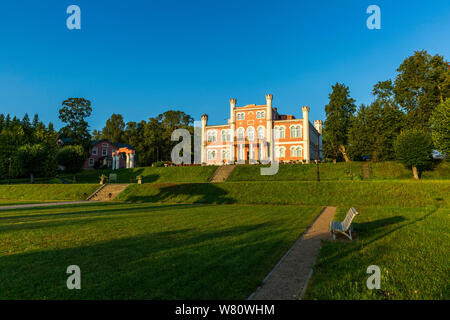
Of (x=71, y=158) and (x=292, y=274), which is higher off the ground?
(x=71, y=158)

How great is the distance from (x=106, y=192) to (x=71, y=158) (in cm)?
1995

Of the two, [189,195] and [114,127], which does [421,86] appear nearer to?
[189,195]

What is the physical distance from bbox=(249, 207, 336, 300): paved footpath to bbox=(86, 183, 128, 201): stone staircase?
22076mm

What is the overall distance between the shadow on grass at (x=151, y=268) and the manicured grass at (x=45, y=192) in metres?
22.4

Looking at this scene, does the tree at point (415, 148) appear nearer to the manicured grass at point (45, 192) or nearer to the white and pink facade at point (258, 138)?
the white and pink facade at point (258, 138)

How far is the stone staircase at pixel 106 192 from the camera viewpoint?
82.5 ft

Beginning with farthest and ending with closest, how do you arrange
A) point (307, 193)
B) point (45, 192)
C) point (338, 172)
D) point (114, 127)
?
point (114, 127) < point (338, 172) < point (45, 192) < point (307, 193)

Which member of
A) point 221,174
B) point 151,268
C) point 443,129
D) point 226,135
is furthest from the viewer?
point 226,135

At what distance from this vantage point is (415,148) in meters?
27.2

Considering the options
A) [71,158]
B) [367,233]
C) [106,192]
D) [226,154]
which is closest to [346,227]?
[367,233]

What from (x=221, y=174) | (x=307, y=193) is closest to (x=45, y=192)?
(x=221, y=174)

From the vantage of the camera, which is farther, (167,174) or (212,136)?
(212,136)

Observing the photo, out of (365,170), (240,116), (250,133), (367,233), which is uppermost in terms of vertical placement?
(240,116)
